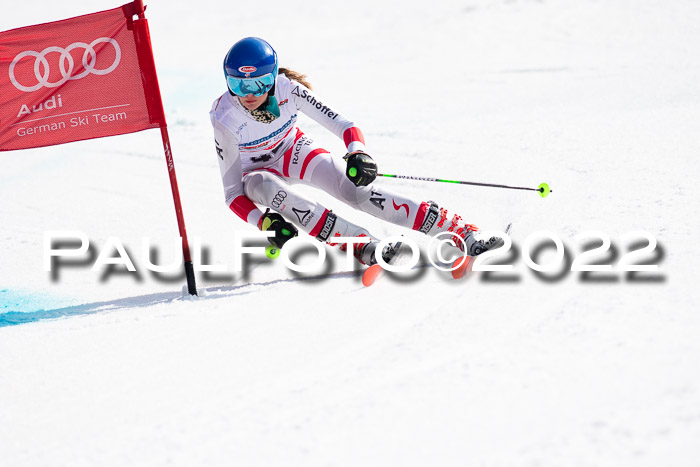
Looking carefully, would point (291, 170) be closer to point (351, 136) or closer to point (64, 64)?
point (351, 136)

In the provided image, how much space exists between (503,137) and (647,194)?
2352mm

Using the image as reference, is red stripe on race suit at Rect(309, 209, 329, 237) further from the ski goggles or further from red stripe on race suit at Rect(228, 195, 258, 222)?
the ski goggles

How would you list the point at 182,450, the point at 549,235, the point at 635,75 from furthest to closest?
the point at 635,75 < the point at 549,235 < the point at 182,450

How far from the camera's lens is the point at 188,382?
3.06 m

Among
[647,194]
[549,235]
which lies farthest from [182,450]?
[647,194]

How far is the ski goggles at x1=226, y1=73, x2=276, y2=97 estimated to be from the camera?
4.39 m

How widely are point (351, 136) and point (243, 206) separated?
2.62 feet

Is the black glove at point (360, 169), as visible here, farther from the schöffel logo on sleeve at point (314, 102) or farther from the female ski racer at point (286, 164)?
the schöffel logo on sleeve at point (314, 102)

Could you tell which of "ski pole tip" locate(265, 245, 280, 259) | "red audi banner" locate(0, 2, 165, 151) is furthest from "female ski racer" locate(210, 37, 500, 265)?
"red audi banner" locate(0, 2, 165, 151)

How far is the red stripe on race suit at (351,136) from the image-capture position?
15.2 feet

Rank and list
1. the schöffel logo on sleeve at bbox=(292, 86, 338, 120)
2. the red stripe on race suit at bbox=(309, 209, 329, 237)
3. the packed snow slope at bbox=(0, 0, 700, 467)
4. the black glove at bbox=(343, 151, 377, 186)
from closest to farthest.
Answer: the packed snow slope at bbox=(0, 0, 700, 467)
the black glove at bbox=(343, 151, 377, 186)
the red stripe on race suit at bbox=(309, 209, 329, 237)
the schöffel logo on sleeve at bbox=(292, 86, 338, 120)

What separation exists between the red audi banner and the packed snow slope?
1.09 metres

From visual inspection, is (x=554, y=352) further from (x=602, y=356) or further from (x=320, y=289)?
(x=320, y=289)

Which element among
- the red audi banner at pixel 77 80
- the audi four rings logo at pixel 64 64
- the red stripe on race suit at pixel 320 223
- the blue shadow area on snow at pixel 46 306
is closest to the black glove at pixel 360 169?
the red stripe on race suit at pixel 320 223
